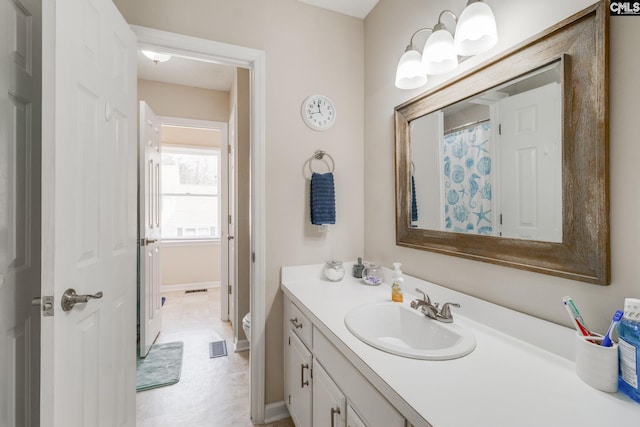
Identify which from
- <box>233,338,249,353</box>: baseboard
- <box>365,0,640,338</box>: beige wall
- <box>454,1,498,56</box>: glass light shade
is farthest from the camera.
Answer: <box>233,338,249,353</box>: baseboard

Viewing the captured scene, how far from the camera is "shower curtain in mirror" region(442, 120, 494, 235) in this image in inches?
46.9

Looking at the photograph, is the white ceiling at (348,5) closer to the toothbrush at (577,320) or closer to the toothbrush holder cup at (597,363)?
the toothbrush at (577,320)

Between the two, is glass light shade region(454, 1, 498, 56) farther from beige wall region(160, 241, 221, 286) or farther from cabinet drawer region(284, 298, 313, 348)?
beige wall region(160, 241, 221, 286)

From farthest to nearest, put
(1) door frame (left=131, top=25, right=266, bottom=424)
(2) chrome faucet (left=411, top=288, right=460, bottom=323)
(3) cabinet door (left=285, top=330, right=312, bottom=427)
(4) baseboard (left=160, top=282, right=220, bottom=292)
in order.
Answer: (4) baseboard (left=160, top=282, right=220, bottom=292) → (1) door frame (left=131, top=25, right=266, bottom=424) → (3) cabinet door (left=285, top=330, right=312, bottom=427) → (2) chrome faucet (left=411, top=288, right=460, bottom=323)

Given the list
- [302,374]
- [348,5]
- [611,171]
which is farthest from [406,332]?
[348,5]

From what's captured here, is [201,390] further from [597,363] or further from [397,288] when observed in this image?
[597,363]

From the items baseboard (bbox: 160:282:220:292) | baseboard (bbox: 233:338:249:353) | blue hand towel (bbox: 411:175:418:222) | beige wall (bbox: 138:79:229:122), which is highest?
beige wall (bbox: 138:79:229:122)

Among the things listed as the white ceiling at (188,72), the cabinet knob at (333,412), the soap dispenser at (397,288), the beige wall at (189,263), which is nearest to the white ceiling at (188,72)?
the white ceiling at (188,72)

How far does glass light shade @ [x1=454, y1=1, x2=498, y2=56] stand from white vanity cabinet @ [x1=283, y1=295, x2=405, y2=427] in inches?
49.2

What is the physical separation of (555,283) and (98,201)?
166cm

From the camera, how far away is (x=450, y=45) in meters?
1.23

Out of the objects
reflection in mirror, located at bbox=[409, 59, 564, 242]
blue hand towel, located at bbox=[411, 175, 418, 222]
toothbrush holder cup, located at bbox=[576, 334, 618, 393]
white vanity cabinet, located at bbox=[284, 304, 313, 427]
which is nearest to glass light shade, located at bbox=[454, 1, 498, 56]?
reflection in mirror, located at bbox=[409, 59, 564, 242]

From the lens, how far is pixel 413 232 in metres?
1.58

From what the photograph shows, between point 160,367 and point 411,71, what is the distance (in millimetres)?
2691
